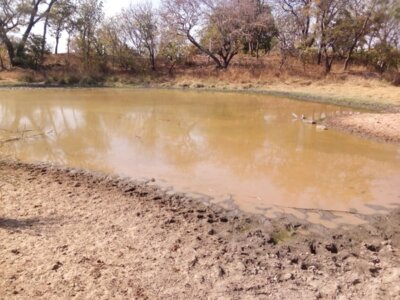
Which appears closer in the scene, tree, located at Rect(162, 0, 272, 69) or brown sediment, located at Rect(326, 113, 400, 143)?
brown sediment, located at Rect(326, 113, 400, 143)

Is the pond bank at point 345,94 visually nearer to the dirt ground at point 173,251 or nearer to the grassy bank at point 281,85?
the grassy bank at point 281,85

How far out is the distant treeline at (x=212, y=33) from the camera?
25188 millimetres

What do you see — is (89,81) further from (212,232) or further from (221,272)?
(221,272)

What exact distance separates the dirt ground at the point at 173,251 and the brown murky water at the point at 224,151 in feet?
2.38

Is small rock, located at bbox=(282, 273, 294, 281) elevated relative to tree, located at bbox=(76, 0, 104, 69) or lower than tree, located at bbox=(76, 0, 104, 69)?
lower

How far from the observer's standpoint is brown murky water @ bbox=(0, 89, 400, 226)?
661 cm

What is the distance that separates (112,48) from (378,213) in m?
26.4

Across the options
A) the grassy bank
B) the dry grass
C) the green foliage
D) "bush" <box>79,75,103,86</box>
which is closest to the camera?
the grassy bank

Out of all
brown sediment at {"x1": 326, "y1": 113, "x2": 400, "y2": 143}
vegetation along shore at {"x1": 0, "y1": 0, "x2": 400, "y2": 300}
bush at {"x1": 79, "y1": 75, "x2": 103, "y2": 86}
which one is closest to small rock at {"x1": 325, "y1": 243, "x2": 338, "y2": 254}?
vegetation along shore at {"x1": 0, "y1": 0, "x2": 400, "y2": 300}

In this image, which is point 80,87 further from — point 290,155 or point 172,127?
point 290,155

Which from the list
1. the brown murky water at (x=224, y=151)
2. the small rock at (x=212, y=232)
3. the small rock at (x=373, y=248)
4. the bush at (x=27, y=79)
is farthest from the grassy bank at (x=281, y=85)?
the small rock at (x=212, y=232)

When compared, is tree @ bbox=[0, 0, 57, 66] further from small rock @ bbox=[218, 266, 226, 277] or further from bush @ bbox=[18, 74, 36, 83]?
small rock @ bbox=[218, 266, 226, 277]

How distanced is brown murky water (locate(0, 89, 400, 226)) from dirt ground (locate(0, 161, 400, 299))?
73 centimetres

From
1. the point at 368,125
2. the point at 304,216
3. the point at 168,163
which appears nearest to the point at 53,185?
the point at 168,163
